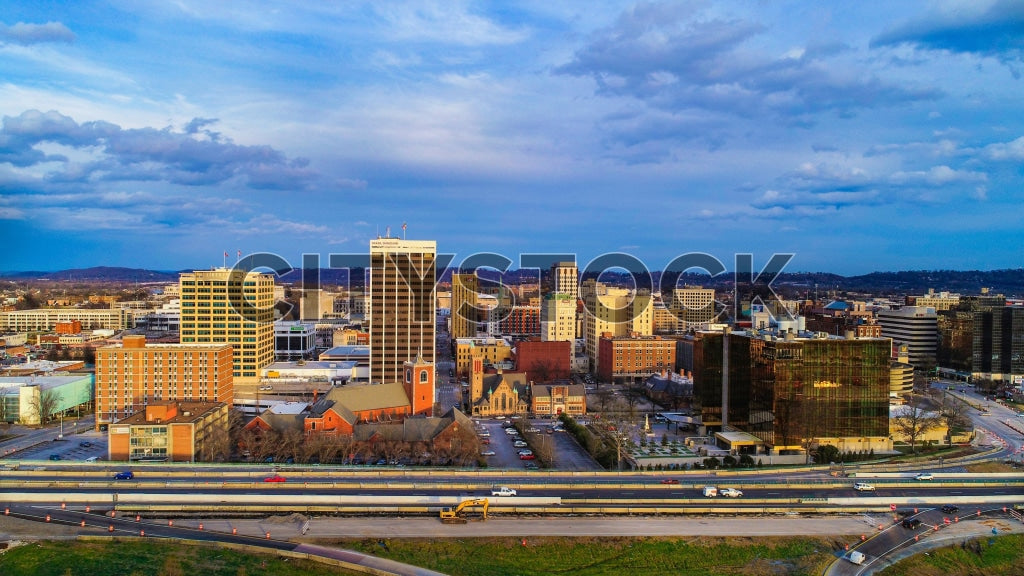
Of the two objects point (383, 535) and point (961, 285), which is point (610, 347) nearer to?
point (383, 535)

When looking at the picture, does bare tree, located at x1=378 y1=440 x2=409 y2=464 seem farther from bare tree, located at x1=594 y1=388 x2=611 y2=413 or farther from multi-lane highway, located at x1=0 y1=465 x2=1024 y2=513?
bare tree, located at x1=594 y1=388 x2=611 y2=413

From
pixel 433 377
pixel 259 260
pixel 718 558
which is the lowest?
pixel 718 558

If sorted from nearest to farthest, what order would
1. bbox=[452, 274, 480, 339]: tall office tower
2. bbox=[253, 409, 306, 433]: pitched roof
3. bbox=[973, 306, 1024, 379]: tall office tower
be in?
bbox=[253, 409, 306, 433]: pitched roof → bbox=[973, 306, 1024, 379]: tall office tower → bbox=[452, 274, 480, 339]: tall office tower

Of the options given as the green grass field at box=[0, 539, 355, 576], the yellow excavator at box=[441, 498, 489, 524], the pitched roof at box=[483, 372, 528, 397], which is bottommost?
the green grass field at box=[0, 539, 355, 576]

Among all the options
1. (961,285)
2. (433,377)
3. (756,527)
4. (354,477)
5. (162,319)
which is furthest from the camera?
(961,285)

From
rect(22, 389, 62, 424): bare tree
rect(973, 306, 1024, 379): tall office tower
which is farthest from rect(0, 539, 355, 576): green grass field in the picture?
rect(973, 306, 1024, 379): tall office tower

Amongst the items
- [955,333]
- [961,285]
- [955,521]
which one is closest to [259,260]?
[955,521]

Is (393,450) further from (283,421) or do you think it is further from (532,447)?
(283,421)
